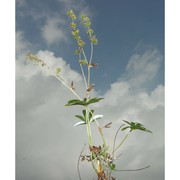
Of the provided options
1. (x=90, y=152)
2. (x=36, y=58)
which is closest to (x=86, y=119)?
(x=90, y=152)

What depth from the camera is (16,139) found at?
133 cm

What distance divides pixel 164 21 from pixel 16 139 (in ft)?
2.81

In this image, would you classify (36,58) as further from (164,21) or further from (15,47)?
(164,21)

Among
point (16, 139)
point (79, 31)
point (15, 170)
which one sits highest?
point (79, 31)
